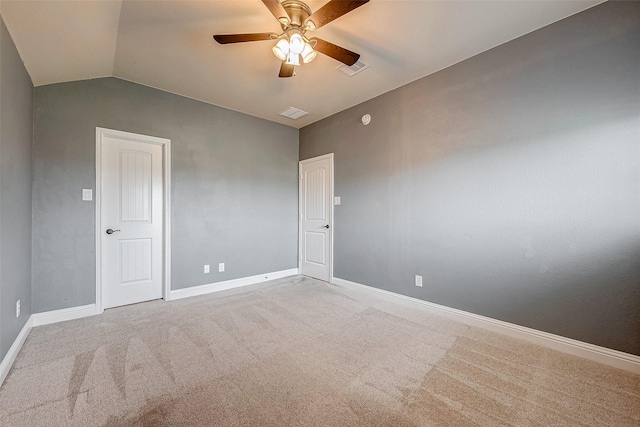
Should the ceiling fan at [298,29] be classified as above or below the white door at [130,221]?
above

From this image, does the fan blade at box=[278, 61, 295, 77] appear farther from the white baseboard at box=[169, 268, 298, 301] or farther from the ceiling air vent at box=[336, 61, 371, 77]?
the white baseboard at box=[169, 268, 298, 301]

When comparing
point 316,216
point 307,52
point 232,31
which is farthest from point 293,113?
point 307,52

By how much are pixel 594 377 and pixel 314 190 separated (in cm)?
366

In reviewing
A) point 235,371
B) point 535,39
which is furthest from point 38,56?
point 535,39

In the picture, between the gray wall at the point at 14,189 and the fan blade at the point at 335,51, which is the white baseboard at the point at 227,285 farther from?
the fan blade at the point at 335,51

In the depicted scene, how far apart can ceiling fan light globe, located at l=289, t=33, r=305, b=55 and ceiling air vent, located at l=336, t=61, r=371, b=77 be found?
0.98 m

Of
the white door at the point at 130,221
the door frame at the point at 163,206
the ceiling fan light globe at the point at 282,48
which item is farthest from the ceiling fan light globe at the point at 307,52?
the white door at the point at 130,221

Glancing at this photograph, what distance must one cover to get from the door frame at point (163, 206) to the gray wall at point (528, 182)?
110 inches

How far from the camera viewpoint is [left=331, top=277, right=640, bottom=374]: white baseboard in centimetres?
186

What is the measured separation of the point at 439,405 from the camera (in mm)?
1500

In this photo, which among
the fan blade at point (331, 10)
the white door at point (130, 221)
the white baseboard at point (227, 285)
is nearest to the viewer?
the fan blade at point (331, 10)

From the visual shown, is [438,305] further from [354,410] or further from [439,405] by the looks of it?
[354,410]

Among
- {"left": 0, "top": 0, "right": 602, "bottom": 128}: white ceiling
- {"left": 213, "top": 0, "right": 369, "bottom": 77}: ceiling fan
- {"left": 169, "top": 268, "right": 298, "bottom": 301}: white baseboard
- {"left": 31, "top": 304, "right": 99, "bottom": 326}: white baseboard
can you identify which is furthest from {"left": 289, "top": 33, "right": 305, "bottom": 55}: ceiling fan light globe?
{"left": 31, "top": 304, "right": 99, "bottom": 326}: white baseboard

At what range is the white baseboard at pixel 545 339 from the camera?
1.86 meters
